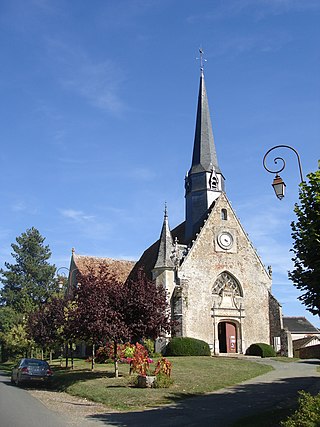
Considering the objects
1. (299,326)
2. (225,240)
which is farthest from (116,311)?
(299,326)

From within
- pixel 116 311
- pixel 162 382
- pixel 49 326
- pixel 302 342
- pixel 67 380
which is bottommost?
pixel 67 380

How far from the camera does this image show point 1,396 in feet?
51.5

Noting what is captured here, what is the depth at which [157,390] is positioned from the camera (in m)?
15.4

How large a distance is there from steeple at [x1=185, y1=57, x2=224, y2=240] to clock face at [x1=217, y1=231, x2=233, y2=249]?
2.28 m

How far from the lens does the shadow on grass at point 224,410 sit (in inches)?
407

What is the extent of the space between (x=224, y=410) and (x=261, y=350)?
A: 20.8 meters

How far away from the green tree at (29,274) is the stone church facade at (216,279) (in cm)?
2435

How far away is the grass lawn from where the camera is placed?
1404cm

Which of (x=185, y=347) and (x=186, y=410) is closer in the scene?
(x=186, y=410)

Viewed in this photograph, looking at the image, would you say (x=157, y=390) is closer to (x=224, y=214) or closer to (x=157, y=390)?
(x=157, y=390)

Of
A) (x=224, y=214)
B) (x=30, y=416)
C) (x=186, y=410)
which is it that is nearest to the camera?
(x=30, y=416)

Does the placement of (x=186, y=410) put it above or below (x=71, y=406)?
above

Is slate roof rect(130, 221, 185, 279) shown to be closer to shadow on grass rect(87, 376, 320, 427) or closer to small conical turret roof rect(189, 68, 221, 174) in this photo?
small conical turret roof rect(189, 68, 221, 174)

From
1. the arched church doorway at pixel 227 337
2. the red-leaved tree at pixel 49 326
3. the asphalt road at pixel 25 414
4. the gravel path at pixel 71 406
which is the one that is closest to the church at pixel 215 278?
the arched church doorway at pixel 227 337
